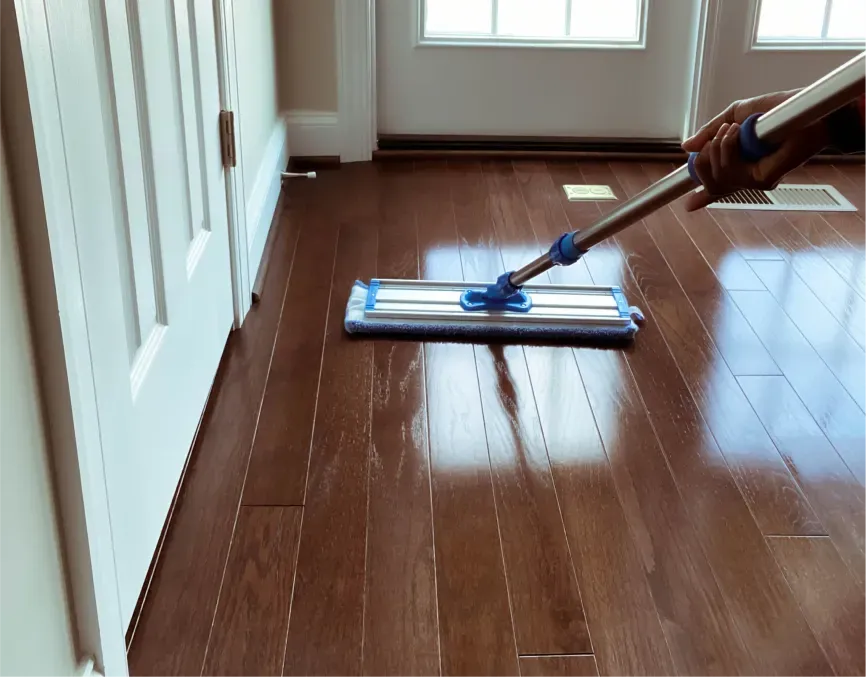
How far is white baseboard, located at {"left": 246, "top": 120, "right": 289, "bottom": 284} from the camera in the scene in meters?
2.25

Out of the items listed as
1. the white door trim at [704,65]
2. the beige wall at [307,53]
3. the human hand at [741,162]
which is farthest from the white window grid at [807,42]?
the human hand at [741,162]

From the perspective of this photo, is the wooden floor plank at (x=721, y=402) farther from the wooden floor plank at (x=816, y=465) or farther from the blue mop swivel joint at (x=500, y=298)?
the blue mop swivel joint at (x=500, y=298)

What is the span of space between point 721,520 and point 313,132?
1830mm

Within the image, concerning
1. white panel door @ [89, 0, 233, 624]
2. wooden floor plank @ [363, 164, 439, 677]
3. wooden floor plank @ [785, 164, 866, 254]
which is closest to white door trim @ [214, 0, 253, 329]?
white panel door @ [89, 0, 233, 624]

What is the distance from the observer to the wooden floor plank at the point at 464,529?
4.21ft

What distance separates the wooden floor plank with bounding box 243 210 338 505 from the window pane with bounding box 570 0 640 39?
1.05 metres

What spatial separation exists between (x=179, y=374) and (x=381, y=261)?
881 millimetres

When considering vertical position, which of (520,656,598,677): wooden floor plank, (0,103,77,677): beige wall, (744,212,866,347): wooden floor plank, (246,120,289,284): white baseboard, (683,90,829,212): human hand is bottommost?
(520,656,598,677): wooden floor plank

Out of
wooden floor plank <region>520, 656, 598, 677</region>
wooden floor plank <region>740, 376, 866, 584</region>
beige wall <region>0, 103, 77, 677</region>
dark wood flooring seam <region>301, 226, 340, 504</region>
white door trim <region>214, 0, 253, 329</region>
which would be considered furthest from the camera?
white door trim <region>214, 0, 253, 329</region>

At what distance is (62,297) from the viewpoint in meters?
0.97

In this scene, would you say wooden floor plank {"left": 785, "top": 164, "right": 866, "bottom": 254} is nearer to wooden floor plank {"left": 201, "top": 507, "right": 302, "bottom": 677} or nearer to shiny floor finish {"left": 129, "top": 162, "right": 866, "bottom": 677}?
shiny floor finish {"left": 129, "top": 162, "right": 866, "bottom": 677}

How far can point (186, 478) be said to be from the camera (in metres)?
1.59

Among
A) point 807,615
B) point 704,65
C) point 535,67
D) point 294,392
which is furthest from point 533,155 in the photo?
point 807,615

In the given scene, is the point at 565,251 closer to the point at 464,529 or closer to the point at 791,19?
the point at 464,529
